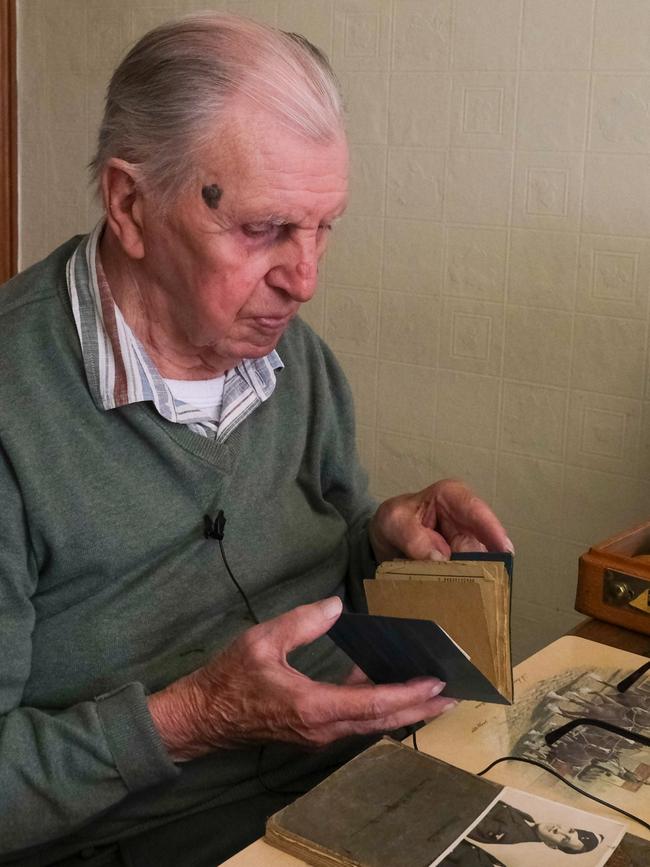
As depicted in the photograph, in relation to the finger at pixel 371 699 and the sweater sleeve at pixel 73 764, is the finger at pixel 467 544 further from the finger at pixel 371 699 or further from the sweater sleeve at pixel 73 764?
the sweater sleeve at pixel 73 764

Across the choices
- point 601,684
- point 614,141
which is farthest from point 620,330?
point 601,684

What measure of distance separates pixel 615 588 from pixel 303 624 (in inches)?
18.6

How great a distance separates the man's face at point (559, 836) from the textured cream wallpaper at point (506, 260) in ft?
4.72

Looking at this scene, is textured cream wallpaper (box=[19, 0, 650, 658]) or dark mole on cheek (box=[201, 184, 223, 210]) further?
textured cream wallpaper (box=[19, 0, 650, 658])

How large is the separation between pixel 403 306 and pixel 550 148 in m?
0.50

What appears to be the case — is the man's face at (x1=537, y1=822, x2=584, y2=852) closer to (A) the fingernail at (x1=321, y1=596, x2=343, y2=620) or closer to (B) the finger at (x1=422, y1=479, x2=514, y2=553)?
(A) the fingernail at (x1=321, y1=596, x2=343, y2=620)

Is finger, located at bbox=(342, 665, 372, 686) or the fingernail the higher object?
the fingernail

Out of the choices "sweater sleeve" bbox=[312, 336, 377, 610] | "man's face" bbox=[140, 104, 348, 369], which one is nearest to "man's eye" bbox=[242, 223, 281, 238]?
"man's face" bbox=[140, 104, 348, 369]

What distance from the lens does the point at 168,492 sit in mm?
1392

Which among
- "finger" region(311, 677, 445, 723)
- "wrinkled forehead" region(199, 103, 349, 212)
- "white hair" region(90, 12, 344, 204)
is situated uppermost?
"white hair" region(90, 12, 344, 204)

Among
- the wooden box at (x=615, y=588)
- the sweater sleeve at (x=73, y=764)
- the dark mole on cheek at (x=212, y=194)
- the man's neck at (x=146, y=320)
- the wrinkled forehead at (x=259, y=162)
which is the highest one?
the wrinkled forehead at (x=259, y=162)

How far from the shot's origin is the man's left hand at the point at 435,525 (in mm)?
1503

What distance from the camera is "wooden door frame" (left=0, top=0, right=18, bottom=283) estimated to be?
316 centimetres

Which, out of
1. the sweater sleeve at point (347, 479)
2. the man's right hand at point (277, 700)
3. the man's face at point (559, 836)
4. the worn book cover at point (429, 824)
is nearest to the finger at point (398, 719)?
the man's right hand at point (277, 700)
